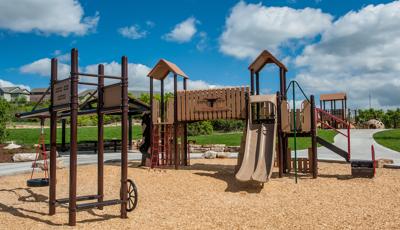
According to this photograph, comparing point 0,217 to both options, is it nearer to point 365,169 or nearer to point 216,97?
point 216,97

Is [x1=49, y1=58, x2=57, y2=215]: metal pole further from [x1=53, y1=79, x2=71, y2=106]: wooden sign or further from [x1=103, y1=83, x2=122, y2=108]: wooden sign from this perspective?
[x1=103, y1=83, x2=122, y2=108]: wooden sign

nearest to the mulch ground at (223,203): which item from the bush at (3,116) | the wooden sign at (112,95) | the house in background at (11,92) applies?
the wooden sign at (112,95)

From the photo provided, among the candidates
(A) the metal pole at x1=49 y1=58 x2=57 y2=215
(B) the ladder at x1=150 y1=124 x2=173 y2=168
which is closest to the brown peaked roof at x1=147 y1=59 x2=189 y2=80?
(B) the ladder at x1=150 y1=124 x2=173 y2=168

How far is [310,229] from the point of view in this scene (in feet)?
21.3

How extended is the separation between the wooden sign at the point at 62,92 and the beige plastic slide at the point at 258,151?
5290mm

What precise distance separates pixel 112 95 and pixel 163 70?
331 inches

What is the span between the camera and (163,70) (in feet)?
52.8

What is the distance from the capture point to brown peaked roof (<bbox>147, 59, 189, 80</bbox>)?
609 inches

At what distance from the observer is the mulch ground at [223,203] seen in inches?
273

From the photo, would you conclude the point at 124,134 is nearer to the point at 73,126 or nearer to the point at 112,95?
the point at 112,95

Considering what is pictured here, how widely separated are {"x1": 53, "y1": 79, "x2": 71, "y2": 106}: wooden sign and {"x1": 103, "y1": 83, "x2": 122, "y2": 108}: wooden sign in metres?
0.90

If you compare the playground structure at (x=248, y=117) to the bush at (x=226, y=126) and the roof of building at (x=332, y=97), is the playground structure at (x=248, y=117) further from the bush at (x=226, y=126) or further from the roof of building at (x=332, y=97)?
the bush at (x=226, y=126)

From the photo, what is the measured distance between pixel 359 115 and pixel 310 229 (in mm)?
62016

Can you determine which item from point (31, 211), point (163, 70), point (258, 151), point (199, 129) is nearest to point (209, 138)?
point (199, 129)
